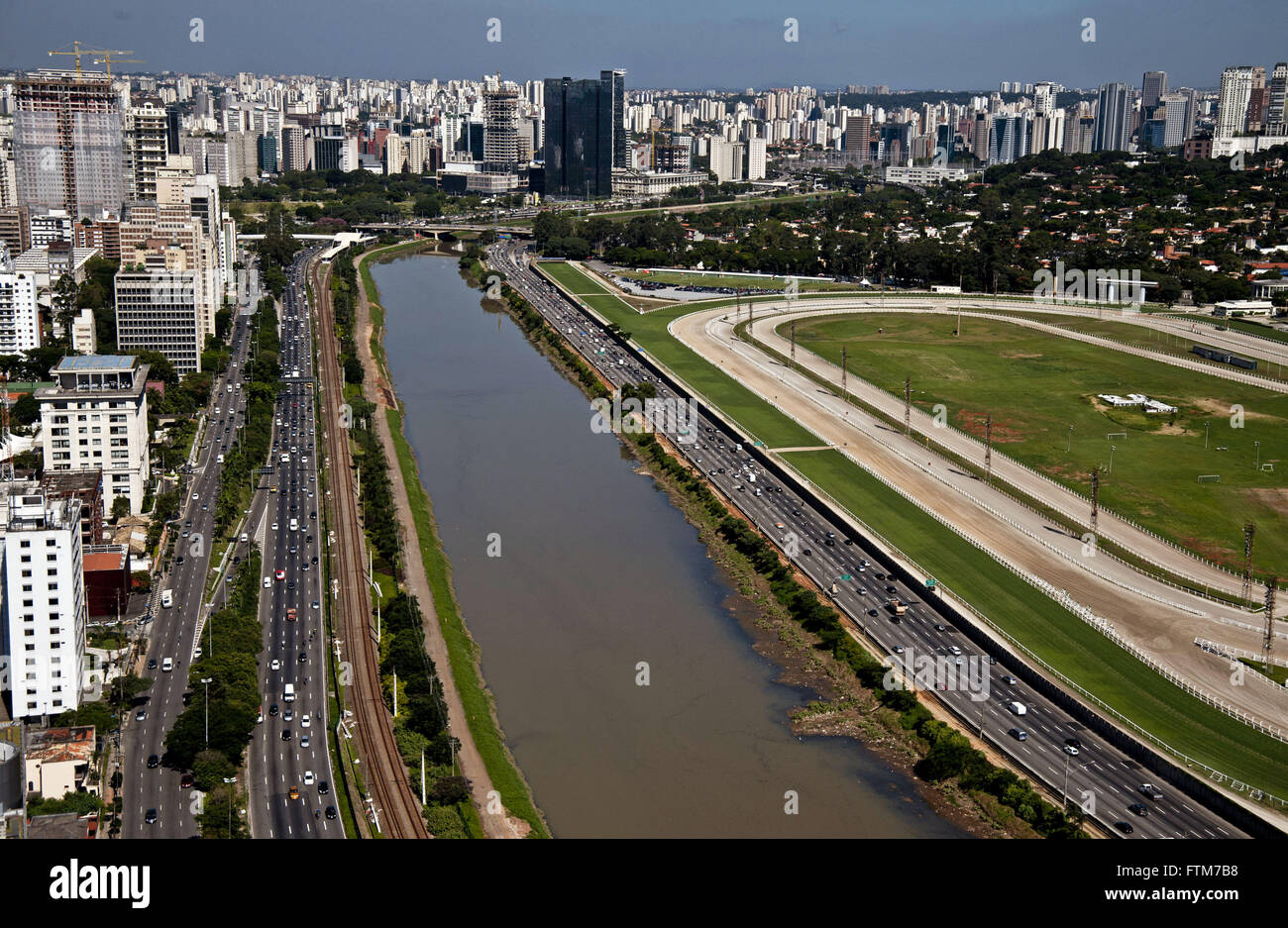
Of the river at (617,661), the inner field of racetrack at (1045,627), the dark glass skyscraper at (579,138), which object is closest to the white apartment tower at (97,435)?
the river at (617,661)

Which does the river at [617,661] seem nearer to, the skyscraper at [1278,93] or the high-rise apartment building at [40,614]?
the high-rise apartment building at [40,614]

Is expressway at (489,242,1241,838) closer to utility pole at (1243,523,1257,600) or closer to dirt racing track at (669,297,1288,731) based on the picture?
dirt racing track at (669,297,1288,731)

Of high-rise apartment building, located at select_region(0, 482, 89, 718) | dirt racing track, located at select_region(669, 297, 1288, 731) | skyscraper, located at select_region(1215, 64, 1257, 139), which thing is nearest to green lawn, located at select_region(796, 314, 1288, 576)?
dirt racing track, located at select_region(669, 297, 1288, 731)

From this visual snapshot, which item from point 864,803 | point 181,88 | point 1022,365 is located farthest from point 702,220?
point 181,88

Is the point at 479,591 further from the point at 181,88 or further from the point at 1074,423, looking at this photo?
the point at 181,88

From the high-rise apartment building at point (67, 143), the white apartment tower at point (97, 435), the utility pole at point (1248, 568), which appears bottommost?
the utility pole at point (1248, 568)

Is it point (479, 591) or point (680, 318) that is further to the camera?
point (680, 318)
